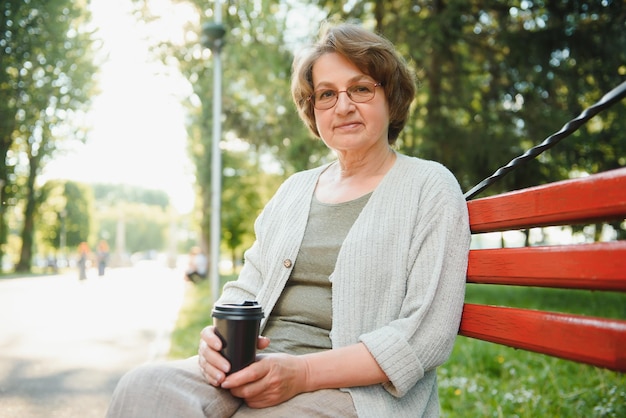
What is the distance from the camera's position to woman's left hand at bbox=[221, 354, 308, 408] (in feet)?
5.04

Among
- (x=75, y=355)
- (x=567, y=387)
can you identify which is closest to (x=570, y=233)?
(x=567, y=387)

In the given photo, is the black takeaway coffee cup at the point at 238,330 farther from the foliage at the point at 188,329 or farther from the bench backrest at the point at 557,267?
the foliage at the point at 188,329

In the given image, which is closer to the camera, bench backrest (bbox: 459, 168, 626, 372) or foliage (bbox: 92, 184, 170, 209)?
bench backrest (bbox: 459, 168, 626, 372)

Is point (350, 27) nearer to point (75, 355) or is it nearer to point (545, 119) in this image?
point (75, 355)

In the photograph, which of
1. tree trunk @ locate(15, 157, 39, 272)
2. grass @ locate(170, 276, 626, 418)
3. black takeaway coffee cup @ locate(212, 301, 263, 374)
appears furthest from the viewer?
tree trunk @ locate(15, 157, 39, 272)

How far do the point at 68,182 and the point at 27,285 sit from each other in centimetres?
181


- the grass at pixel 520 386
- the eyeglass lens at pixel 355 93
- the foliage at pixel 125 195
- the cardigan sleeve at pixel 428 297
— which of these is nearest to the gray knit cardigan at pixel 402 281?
the cardigan sleeve at pixel 428 297

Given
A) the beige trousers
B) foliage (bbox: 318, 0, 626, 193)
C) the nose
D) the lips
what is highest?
foliage (bbox: 318, 0, 626, 193)

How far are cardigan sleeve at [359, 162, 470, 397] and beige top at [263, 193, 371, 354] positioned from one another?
0.26 meters

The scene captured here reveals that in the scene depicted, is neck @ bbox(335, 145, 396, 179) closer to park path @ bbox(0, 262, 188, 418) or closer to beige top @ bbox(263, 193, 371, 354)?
beige top @ bbox(263, 193, 371, 354)

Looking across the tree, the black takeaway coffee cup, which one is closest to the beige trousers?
the black takeaway coffee cup

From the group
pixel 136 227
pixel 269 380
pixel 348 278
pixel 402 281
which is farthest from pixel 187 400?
pixel 136 227

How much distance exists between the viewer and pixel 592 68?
9297mm

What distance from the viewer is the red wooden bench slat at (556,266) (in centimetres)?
117
